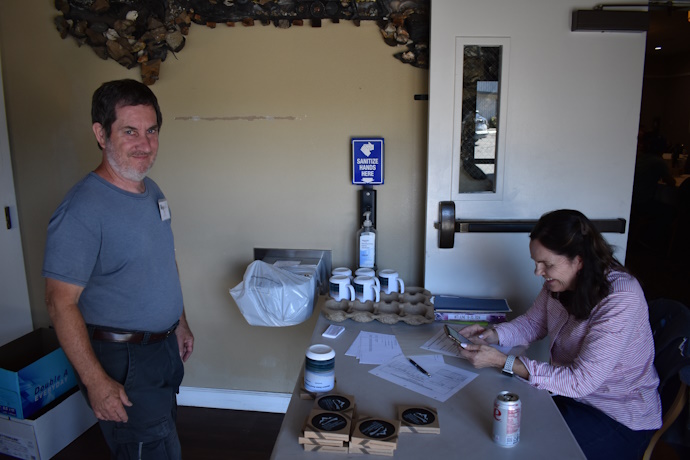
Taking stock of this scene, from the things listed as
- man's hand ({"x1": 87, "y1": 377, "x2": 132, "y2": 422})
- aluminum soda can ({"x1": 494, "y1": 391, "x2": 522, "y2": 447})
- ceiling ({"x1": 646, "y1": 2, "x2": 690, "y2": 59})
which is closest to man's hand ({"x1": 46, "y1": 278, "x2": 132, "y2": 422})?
man's hand ({"x1": 87, "y1": 377, "x2": 132, "y2": 422})

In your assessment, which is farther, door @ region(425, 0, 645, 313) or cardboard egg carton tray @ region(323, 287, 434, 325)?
door @ region(425, 0, 645, 313)

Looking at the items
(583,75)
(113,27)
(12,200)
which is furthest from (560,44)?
(12,200)

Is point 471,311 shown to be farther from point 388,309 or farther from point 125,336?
point 125,336

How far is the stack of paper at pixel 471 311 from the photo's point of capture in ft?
6.54

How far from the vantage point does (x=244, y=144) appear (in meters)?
2.54

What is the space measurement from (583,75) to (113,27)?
2140mm

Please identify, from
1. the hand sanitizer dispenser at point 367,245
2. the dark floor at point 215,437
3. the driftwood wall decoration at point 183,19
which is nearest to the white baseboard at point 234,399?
the dark floor at point 215,437

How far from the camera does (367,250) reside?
239 cm

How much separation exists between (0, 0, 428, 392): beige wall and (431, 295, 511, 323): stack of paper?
0.50 metres

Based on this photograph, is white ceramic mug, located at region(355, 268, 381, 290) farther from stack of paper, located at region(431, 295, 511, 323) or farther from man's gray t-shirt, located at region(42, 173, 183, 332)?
man's gray t-shirt, located at region(42, 173, 183, 332)

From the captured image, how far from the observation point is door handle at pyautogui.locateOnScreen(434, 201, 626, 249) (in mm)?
2223

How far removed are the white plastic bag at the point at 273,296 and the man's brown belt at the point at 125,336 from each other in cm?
50

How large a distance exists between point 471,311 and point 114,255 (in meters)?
1.31

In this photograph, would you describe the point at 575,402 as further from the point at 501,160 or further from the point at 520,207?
the point at 501,160
